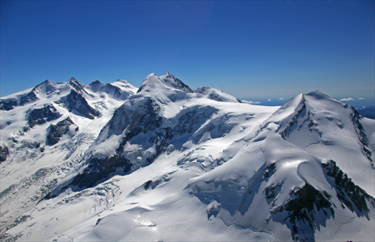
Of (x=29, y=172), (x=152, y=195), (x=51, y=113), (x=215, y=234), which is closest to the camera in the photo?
(x=215, y=234)

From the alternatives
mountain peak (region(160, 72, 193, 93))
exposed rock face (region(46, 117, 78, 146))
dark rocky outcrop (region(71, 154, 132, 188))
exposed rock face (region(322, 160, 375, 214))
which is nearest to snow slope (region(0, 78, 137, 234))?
exposed rock face (region(46, 117, 78, 146))

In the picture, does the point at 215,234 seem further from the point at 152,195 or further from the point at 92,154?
the point at 92,154

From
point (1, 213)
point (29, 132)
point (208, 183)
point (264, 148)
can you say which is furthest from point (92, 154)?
point (29, 132)

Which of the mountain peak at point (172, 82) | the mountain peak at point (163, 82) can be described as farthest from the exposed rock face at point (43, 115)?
the mountain peak at point (172, 82)

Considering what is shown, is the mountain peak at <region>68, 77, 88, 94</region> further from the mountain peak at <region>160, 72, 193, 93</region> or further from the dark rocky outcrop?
the dark rocky outcrop

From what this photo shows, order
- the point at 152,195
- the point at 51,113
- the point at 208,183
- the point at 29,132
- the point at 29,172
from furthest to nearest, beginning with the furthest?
the point at 51,113 → the point at 29,132 → the point at 29,172 → the point at 152,195 → the point at 208,183

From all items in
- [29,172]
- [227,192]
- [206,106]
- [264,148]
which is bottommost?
[29,172]
